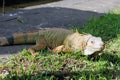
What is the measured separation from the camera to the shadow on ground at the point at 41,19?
245 inches

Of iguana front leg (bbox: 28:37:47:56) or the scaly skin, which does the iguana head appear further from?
iguana front leg (bbox: 28:37:47:56)

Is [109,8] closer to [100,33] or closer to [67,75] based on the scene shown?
[100,33]

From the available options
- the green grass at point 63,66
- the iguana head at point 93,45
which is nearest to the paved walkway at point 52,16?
the green grass at point 63,66

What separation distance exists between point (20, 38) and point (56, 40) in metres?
0.59

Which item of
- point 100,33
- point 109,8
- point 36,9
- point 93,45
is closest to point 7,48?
point 93,45

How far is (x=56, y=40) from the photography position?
16.1ft

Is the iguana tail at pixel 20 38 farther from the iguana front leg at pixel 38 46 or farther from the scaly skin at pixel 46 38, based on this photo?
the iguana front leg at pixel 38 46

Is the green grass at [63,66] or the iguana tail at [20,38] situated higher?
the iguana tail at [20,38]

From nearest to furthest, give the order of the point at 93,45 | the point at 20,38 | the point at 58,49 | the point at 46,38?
the point at 93,45 < the point at 58,49 < the point at 46,38 < the point at 20,38

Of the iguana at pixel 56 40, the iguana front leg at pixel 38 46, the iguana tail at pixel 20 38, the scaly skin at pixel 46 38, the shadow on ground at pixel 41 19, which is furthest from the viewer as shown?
the shadow on ground at pixel 41 19

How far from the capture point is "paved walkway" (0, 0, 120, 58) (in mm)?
6062

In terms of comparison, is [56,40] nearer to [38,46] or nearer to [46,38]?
[46,38]

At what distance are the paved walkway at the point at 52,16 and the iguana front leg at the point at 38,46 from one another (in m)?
0.29

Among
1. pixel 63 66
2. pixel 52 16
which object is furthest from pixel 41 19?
pixel 63 66
